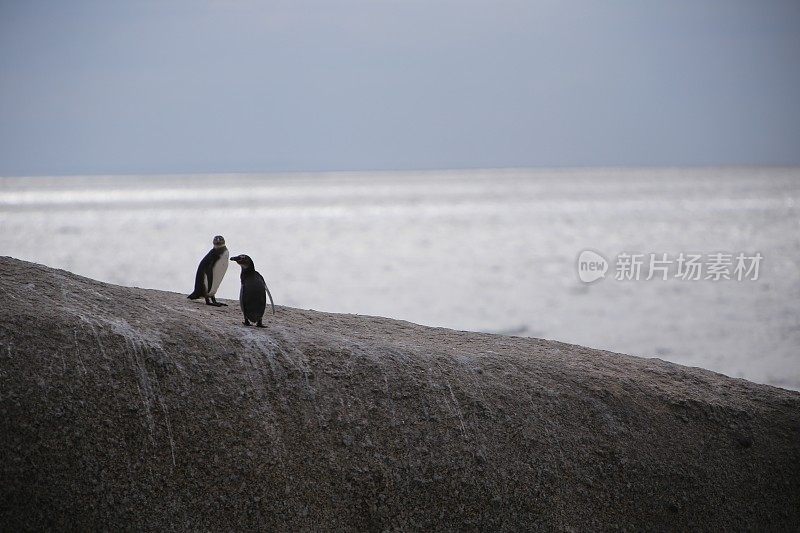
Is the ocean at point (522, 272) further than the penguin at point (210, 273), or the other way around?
the ocean at point (522, 272)

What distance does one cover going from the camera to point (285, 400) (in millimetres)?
7547

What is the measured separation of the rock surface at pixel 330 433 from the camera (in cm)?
682

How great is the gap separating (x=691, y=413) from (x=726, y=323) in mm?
22732

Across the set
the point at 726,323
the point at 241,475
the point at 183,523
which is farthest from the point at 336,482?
the point at 726,323

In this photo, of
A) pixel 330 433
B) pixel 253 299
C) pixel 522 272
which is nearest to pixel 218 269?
pixel 253 299

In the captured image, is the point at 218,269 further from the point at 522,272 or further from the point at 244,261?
the point at 522,272

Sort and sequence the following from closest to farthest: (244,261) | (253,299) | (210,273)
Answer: (253,299) → (244,261) → (210,273)

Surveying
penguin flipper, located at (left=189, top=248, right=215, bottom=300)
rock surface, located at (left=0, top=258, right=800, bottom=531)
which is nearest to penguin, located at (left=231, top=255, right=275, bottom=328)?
rock surface, located at (left=0, top=258, right=800, bottom=531)

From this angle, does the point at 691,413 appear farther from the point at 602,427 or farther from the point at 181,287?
the point at 181,287

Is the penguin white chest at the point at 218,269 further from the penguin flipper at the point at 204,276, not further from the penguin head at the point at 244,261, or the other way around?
the penguin head at the point at 244,261

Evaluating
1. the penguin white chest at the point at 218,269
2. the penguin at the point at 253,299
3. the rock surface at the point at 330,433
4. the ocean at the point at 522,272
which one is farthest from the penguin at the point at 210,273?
the ocean at the point at 522,272

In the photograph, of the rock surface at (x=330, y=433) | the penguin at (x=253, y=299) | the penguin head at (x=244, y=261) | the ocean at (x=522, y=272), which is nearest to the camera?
the rock surface at (x=330, y=433)

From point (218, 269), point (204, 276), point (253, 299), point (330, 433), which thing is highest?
point (218, 269)

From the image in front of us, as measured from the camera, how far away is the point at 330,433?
295 inches
